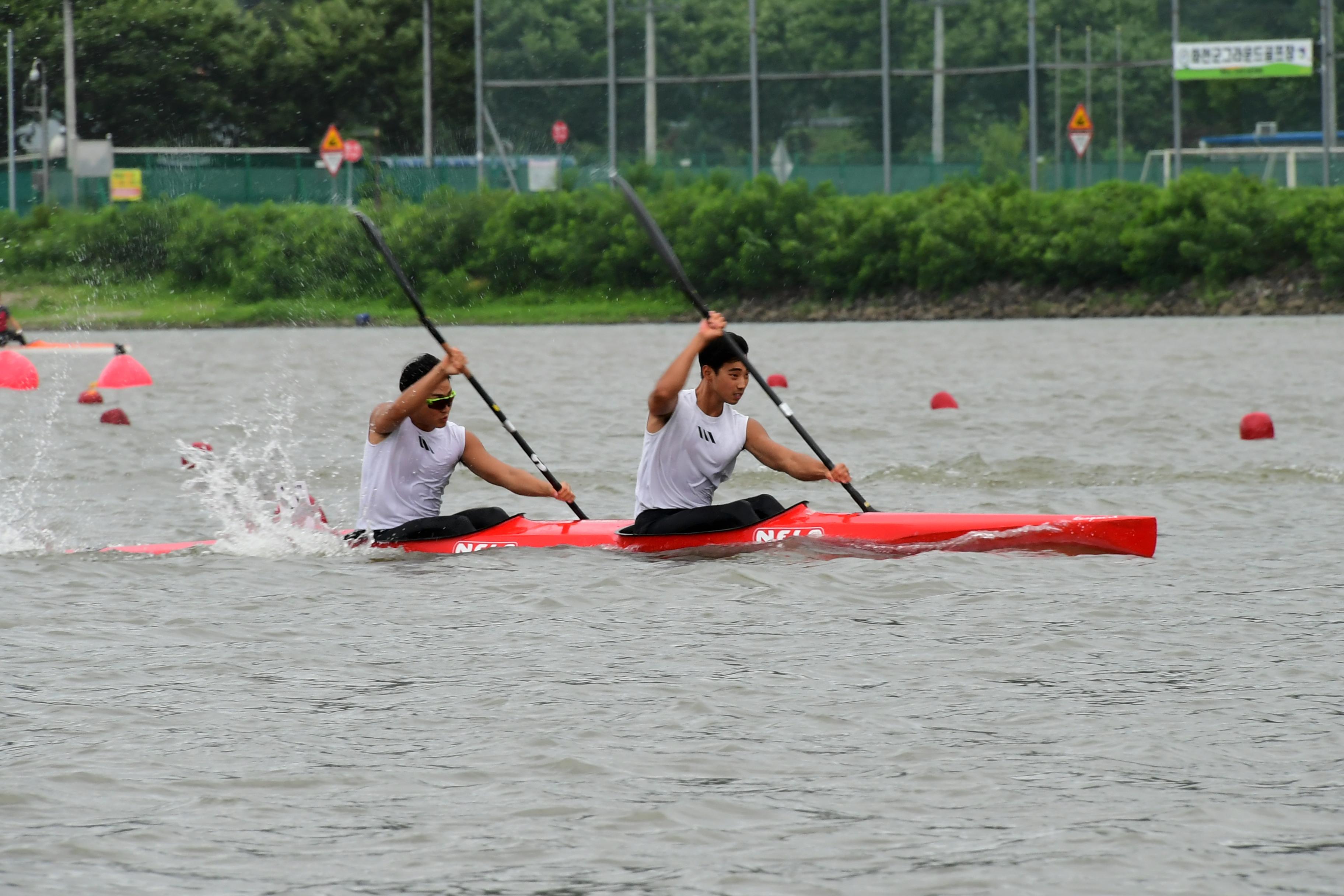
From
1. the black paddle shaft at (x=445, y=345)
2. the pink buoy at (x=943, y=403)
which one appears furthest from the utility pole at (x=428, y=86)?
the black paddle shaft at (x=445, y=345)

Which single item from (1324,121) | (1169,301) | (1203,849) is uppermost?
(1324,121)

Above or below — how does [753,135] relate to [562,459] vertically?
above

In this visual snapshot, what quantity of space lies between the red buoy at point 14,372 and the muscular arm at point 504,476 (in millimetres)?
13820

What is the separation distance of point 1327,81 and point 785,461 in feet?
96.9

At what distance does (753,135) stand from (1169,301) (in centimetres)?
985

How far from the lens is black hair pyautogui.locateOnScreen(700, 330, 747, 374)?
946 centimetres

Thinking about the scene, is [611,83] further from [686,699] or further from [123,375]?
[686,699]

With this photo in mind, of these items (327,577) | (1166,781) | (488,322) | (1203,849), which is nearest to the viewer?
(1203,849)

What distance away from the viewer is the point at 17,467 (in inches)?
617

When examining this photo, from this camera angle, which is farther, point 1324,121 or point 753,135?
point 753,135

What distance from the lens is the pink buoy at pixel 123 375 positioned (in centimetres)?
2141

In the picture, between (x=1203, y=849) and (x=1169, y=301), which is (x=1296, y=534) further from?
(x=1169, y=301)

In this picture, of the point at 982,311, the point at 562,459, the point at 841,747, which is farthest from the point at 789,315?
the point at 841,747

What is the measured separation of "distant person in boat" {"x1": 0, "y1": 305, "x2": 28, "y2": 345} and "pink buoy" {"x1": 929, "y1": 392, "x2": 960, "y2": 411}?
12.7m
